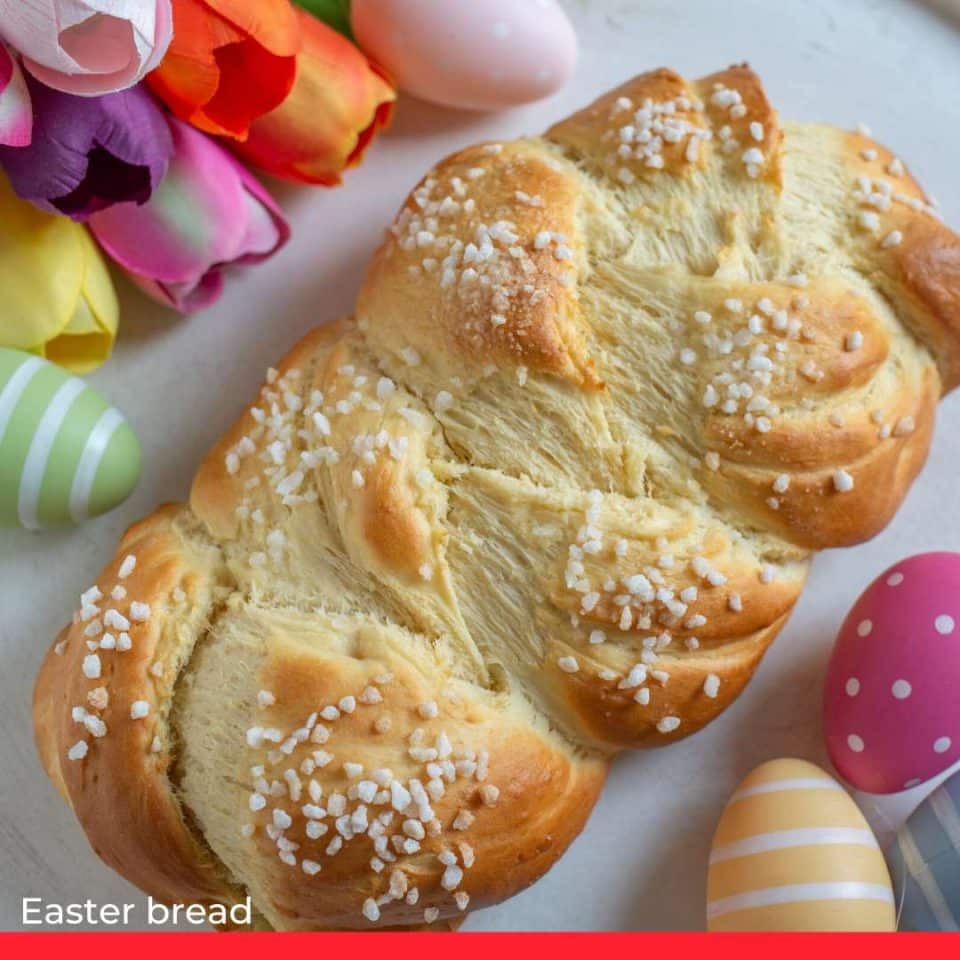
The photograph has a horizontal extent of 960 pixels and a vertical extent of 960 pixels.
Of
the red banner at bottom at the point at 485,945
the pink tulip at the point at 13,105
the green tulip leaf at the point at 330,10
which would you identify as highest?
the green tulip leaf at the point at 330,10

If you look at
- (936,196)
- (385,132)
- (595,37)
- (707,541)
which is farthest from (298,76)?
(936,196)

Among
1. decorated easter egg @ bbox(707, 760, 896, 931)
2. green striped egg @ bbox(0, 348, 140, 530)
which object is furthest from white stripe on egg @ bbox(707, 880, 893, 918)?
green striped egg @ bbox(0, 348, 140, 530)

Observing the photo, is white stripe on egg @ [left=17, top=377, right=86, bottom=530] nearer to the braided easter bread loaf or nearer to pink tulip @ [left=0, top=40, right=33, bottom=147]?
the braided easter bread loaf

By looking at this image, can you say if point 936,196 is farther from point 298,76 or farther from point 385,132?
point 298,76

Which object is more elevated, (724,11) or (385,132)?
(724,11)

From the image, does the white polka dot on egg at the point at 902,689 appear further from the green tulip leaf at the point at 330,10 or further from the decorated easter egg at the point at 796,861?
the green tulip leaf at the point at 330,10

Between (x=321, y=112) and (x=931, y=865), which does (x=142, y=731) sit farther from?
(x=931, y=865)

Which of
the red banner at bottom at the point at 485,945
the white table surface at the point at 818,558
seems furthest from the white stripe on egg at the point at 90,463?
the red banner at bottom at the point at 485,945

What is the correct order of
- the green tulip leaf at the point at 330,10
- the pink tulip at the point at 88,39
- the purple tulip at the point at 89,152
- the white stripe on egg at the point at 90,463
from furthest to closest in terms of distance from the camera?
the green tulip leaf at the point at 330,10 → the white stripe on egg at the point at 90,463 → the purple tulip at the point at 89,152 → the pink tulip at the point at 88,39
